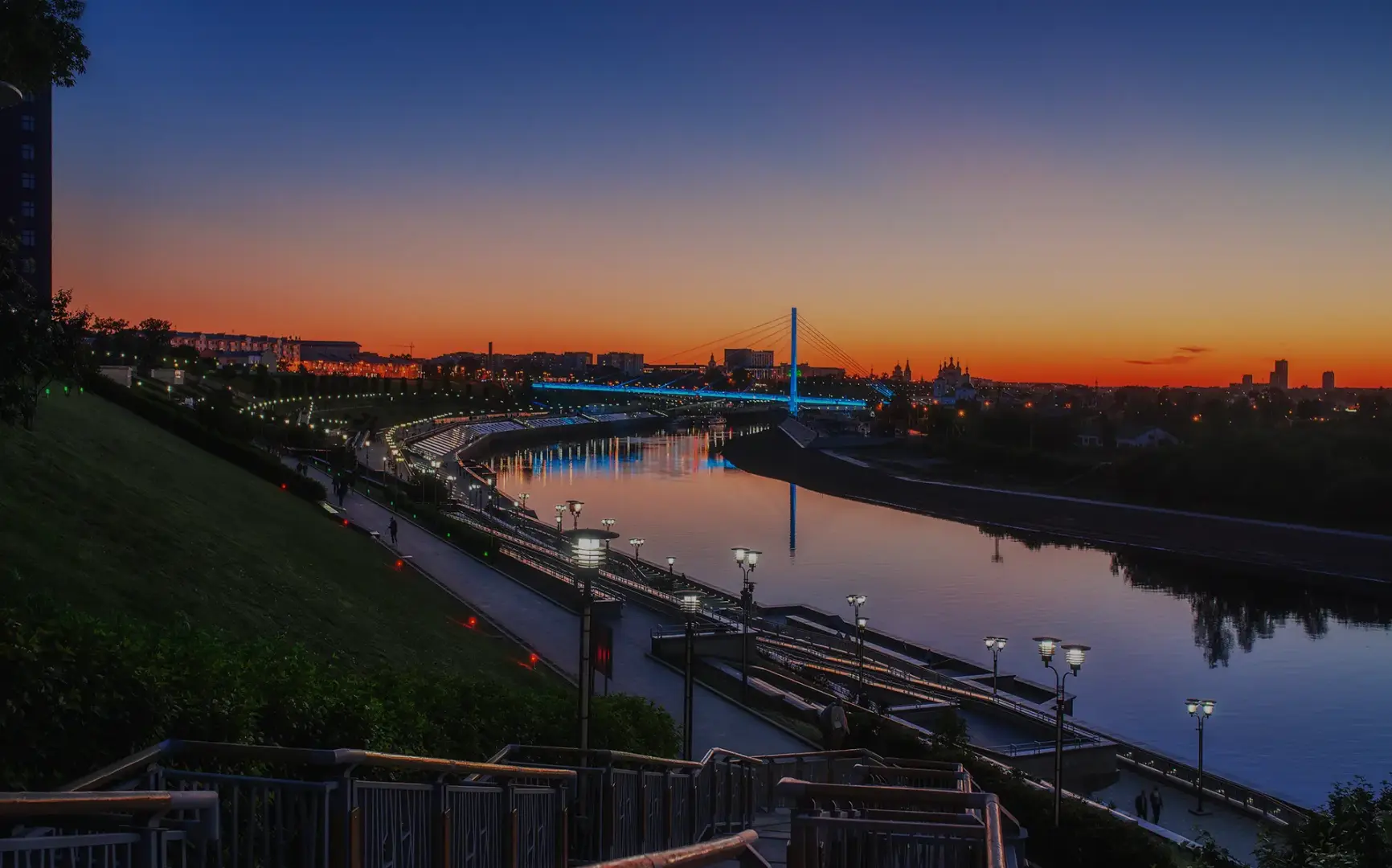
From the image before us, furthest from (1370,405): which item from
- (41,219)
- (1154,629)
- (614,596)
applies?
(41,219)

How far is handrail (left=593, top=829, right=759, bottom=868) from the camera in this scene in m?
1.35

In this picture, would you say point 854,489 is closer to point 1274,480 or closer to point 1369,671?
point 1274,480

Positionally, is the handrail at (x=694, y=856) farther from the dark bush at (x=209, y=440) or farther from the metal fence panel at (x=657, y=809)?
the dark bush at (x=209, y=440)

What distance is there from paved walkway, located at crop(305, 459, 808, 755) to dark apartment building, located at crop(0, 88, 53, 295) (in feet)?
19.6

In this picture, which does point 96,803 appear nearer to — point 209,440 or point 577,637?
point 577,637

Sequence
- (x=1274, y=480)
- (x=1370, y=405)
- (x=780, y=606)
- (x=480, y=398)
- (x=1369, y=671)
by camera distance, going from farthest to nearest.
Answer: (x=480, y=398) < (x=1370, y=405) < (x=1274, y=480) < (x=780, y=606) < (x=1369, y=671)

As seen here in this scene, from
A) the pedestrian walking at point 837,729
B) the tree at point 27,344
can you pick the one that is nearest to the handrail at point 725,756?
the tree at point 27,344

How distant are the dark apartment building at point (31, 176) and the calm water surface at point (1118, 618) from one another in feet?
42.3

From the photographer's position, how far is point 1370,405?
64.6 metres

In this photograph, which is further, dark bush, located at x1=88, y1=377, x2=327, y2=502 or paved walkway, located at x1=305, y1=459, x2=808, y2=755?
dark bush, located at x1=88, y1=377, x2=327, y2=502

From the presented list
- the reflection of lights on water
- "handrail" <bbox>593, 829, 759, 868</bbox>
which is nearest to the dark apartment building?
"handrail" <bbox>593, 829, 759, 868</bbox>

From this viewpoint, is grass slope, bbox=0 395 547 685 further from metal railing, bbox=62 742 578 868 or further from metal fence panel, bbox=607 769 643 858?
metal railing, bbox=62 742 578 868

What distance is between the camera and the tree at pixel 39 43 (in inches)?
200

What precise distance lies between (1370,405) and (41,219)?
2716 inches
